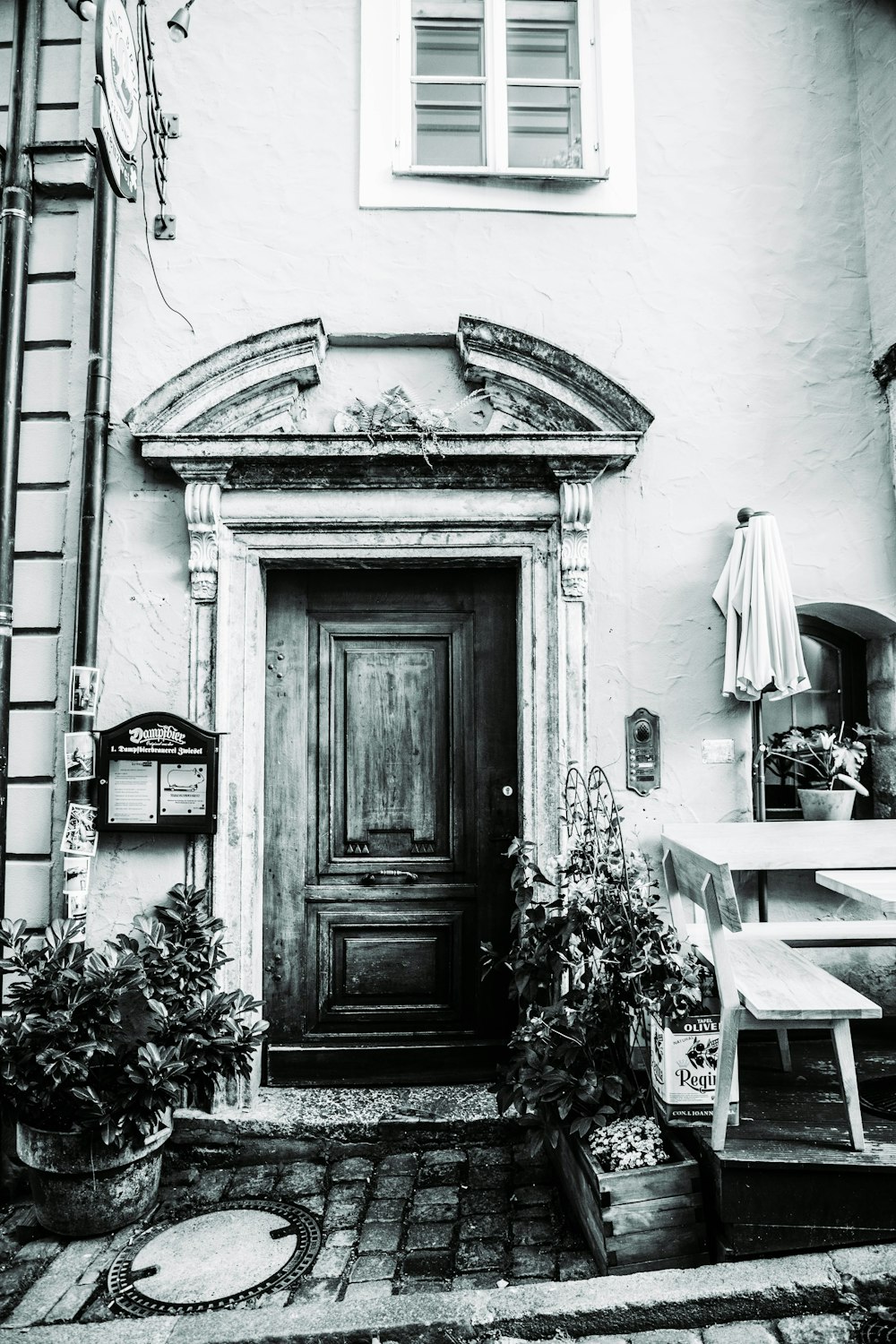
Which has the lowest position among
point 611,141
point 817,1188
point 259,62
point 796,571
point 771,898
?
point 817,1188

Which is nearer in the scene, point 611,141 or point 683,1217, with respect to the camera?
point 683,1217

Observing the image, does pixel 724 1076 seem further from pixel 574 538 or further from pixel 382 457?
pixel 382 457

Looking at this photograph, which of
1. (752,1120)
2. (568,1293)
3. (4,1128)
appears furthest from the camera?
(4,1128)

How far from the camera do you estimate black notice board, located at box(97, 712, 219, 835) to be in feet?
13.4

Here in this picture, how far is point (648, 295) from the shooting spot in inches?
175

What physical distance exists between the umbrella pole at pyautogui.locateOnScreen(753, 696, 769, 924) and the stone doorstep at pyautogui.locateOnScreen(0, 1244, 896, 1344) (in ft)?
5.42

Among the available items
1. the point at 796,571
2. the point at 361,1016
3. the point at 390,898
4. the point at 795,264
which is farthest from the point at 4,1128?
the point at 795,264

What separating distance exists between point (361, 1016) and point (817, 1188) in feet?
7.21

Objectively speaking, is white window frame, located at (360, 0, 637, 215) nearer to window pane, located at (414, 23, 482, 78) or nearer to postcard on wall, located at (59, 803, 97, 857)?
window pane, located at (414, 23, 482, 78)

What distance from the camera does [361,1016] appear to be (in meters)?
4.40

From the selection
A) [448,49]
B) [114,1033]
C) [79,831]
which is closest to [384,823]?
[79,831]

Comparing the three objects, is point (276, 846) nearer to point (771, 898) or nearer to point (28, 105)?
point (771, 898)

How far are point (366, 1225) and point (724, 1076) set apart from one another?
148 cm

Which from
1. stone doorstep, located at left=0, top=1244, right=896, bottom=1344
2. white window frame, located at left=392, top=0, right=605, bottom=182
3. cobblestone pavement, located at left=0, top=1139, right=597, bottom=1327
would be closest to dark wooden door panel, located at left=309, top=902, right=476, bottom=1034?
cobblestone pavement, located at left=0, top=1139, right=597, bottom=1327
